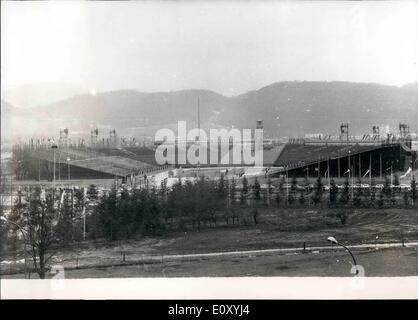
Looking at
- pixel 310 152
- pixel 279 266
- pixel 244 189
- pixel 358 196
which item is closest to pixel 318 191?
pixel 358 196

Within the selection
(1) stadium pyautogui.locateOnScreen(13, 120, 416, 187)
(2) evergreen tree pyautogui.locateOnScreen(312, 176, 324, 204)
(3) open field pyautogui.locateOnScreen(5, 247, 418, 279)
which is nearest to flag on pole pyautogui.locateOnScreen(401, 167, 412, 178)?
(1) stadium pyautogui.locateOnScreen(13, 120, 416, 187)

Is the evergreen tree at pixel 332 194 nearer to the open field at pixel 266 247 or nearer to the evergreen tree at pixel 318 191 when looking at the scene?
the evergreen tree at pixel 318 191

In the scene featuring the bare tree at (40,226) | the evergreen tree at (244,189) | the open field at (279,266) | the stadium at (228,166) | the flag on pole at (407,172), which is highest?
the stadium at (228,166)

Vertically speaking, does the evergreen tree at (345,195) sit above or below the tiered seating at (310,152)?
below

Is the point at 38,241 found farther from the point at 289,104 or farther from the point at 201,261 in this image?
the point at 289,104

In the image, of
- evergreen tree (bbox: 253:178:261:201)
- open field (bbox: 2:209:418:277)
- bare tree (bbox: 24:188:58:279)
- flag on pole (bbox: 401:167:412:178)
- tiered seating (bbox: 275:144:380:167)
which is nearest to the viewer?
open field (bbox: 2:209:418:277)

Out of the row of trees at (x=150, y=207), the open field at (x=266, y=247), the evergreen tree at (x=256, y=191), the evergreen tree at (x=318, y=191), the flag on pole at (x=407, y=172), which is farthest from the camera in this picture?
the flag on pole at (x=407, y=172)

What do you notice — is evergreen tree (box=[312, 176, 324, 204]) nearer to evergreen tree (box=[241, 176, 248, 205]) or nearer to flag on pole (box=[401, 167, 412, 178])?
evergreen tree (box=[241, 176, 248, 205])

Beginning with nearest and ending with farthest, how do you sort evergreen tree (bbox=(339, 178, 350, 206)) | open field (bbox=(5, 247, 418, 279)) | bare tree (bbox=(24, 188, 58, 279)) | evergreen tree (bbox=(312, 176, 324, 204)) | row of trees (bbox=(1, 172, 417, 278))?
open field (bbox=(5, 247, 418, 279)) → bare tree (bbox=(24, 188, 58, 279)) → row of trees (bbox=(1, 172, 417, 278)) → evergreen tree (bbox=(339, 178, 350, 206)) → evergreen tree (bbox=(312, 176, 324, 204))

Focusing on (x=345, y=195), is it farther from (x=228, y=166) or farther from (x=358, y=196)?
(x=228, y=166)

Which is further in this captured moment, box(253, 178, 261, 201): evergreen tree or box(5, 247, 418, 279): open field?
box(253, 178, 261, 201): evergreen tree

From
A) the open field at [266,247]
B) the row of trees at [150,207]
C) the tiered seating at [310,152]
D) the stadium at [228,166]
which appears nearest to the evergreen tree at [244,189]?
the row of trees at [150,207]
